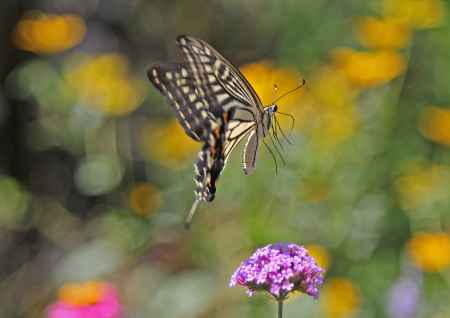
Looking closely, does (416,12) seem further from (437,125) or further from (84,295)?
(84,295)

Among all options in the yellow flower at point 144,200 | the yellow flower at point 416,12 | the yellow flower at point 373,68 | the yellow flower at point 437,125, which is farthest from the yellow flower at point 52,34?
the yellow flower at point 437,125

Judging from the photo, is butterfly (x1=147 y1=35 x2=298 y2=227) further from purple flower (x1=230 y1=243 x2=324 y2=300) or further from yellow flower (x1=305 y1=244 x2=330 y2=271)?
yellow flower (x1=305 y1=244 x2=330 y2=271)

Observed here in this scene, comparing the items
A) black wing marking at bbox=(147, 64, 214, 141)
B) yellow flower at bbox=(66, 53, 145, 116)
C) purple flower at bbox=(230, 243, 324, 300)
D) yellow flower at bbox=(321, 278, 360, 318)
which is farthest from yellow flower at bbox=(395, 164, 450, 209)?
purple flower at bbox=(230, 243, 324, 300)

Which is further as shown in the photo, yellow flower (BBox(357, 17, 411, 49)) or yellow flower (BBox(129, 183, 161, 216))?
yellow flower (BBox(129, 183, 161, 216))

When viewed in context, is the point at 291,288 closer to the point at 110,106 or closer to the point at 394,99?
the point at 394,99

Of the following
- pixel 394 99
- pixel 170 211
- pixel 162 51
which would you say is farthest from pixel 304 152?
pixel 162 51

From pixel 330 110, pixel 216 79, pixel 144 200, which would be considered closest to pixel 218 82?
pixel 216 79
